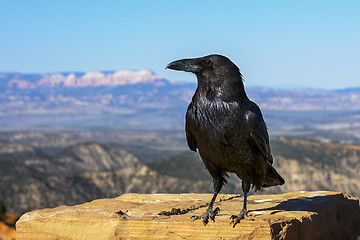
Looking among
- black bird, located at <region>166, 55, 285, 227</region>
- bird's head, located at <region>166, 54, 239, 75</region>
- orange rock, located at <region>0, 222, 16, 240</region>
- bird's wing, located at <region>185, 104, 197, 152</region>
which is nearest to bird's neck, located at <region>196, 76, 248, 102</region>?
black bird, located at <region>166, 55, 285, 227</region>

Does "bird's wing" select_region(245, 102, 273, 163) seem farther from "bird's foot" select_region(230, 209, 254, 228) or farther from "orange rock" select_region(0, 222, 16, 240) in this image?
"orange rock" select_region(0, 222, 16, 240)

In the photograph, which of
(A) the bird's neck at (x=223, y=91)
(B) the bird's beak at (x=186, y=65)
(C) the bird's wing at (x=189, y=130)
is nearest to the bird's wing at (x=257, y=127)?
(A) the bird's neck at (x=223, y=91)

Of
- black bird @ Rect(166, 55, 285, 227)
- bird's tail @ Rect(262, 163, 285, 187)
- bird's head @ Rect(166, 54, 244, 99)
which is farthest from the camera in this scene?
bird's tail @ Rect(262, 163, 285, 187)

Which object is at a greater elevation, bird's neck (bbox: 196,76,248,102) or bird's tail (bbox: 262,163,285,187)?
bird's neck (bbox: 196,76,248,102)

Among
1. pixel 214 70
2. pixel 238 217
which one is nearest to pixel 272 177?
pixel 238 217

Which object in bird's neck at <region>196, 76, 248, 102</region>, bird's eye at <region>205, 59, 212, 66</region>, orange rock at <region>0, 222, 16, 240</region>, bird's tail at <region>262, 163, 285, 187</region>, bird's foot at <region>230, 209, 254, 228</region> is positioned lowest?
orange rock at <region>0, 222, 16, 240</region>

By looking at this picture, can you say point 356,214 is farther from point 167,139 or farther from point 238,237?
point 167,139

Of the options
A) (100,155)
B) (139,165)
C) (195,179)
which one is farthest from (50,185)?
(100,155)
